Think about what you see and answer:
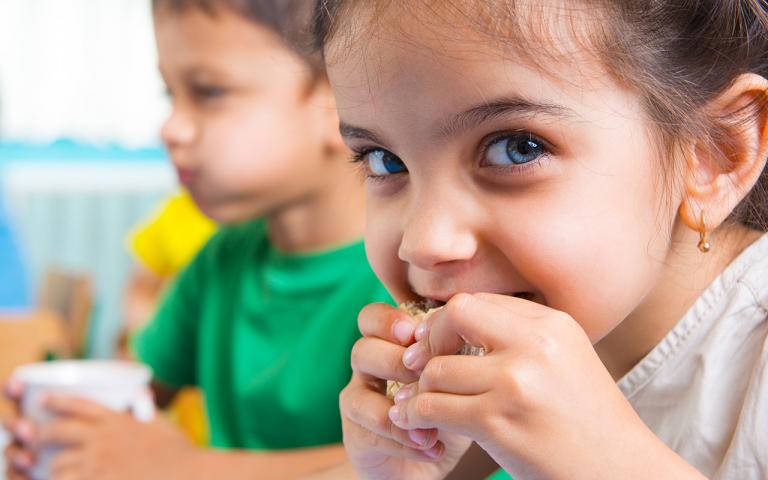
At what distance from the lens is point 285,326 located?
4.51 feet

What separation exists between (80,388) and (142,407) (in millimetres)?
85

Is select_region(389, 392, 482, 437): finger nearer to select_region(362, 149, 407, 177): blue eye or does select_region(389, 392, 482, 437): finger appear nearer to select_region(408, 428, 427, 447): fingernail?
select_region(408, 428, 427, 447): fingernail

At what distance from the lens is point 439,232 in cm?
70

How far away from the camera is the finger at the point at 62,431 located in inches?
42.7

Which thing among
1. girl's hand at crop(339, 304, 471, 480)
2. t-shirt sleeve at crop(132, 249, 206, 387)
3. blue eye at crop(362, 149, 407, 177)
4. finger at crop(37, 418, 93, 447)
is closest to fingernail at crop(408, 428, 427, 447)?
girl's hand at crop(339, 304, 471, 480)

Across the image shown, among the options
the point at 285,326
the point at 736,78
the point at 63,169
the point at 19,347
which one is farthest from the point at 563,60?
the point at 63,169

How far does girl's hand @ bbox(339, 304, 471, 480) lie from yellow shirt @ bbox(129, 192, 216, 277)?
1584mm

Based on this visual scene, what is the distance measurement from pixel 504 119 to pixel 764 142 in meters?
0.25

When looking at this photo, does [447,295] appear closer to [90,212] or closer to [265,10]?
[265,10]

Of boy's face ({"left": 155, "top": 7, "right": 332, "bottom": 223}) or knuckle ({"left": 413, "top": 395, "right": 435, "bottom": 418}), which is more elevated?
boy's face ({"left": 155, "top": 7, "right": 332, "bottom": 223})

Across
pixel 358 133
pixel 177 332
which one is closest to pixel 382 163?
pixel 358 133

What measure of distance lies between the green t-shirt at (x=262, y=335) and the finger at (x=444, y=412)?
0.48 metres

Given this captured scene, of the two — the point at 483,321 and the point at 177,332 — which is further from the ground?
the point at 483,321

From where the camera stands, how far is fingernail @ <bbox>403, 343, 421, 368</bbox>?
0.73 meters
